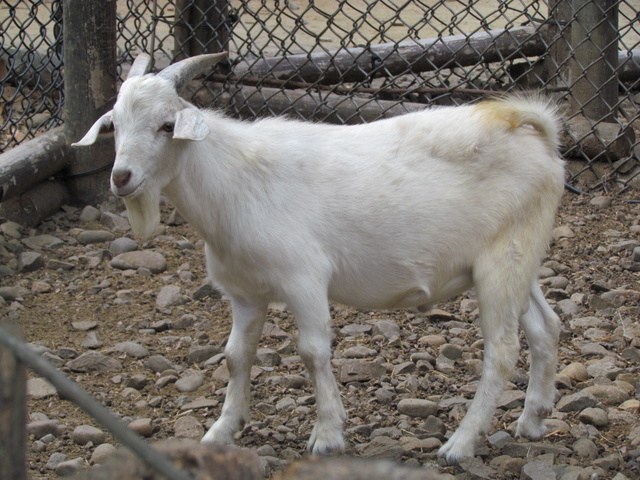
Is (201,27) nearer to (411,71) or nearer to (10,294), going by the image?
(411,71)

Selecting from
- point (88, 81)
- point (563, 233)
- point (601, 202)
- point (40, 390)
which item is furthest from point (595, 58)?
point (40, 390)

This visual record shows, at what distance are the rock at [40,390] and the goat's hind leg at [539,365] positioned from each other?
7.14ft

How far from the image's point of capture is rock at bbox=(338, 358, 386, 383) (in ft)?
14.5

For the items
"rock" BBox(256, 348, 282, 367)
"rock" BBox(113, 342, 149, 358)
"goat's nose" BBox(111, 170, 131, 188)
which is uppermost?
"goat's nose" BBox(111, 170, 131, 188)

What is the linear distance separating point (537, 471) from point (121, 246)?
3.32 meters

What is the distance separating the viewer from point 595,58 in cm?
627

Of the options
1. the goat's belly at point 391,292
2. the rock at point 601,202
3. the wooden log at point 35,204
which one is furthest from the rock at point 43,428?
the rock at point 601,202

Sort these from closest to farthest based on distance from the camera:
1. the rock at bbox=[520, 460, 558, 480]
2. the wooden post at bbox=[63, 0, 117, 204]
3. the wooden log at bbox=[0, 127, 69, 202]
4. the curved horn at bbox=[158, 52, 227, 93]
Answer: the rock at bbox=[520, 460, 558, 480], the curved horn at bbox=[158, 52, 227, 93], the wooden log at bbox=[0, 127, 69, 202], the wooden post at bbox=[63, 0, 117, 204]

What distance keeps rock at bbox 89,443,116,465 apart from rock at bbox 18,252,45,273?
7.12 ft

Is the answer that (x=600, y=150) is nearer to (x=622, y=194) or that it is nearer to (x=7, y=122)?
(x=622, y=194)

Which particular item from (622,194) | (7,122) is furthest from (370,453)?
(7,122)

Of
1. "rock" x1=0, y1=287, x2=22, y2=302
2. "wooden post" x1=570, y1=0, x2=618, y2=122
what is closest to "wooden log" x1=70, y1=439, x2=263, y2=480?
"rock" x1=0, y1=287, x2=22, y2=302

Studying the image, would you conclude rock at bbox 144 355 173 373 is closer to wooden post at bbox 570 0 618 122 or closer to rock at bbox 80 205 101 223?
rock at bbox 80 205 101 223

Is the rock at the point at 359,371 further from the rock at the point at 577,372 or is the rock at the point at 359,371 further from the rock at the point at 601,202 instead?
the rock at the point at 601,202
